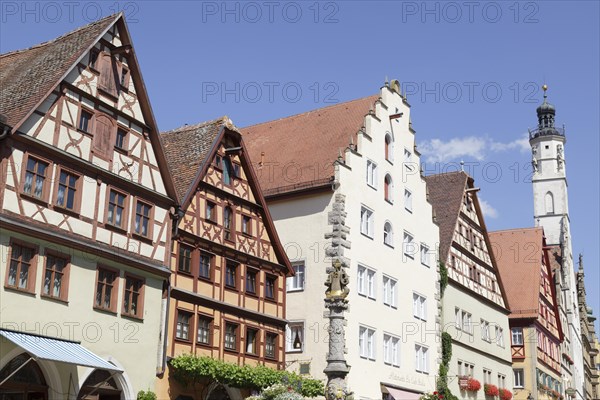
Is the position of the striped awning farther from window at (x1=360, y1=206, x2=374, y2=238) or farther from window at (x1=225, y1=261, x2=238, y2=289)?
window at (x1=360, y1=206, x2=374, y2=238)

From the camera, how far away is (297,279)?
1340 inches

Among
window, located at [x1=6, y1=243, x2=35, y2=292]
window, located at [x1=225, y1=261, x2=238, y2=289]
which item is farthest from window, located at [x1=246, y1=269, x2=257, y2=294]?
window, located at [x1=6, y1=243, x2=35, y2=292]

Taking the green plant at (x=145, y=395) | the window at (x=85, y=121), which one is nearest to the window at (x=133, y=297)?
the green plant at (x=145, y=395)

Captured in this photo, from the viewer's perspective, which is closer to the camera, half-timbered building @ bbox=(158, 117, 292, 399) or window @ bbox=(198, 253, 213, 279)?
half-timbered building @ bbox=(158, 117, 292, 399)

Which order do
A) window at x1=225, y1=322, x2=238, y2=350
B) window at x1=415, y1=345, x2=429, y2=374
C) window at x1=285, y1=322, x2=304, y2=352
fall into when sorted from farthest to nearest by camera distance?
window at x1=415, y1=345, x2=429, y2=374 → window at x1=285, y1=322, x2=304, y2=352 → window at x1=225, y1=322, x2=238, y2=350

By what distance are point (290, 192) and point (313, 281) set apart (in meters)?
3.89

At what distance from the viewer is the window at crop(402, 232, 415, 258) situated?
39356mm

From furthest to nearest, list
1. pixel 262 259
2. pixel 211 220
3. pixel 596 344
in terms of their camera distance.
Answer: pixel 596 344
pixel 262 259
pixel 211 220

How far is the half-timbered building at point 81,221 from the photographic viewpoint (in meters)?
21.4

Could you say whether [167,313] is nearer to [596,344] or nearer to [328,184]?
[328,184]

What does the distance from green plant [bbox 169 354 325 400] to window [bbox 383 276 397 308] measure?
23.2 ft

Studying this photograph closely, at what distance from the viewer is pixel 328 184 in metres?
34.0

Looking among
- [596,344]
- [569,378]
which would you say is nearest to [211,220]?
[569,378]

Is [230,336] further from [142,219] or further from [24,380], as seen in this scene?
[24,380]
